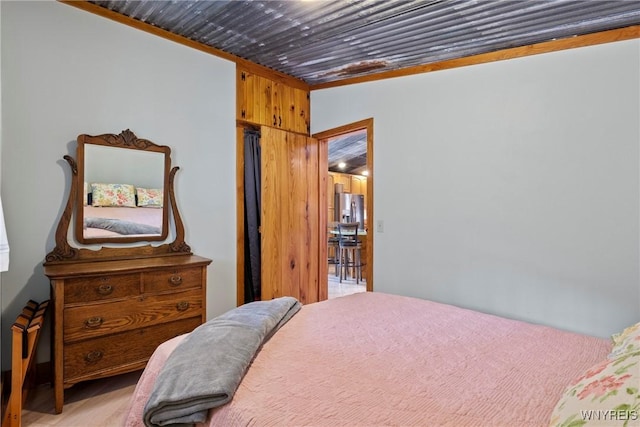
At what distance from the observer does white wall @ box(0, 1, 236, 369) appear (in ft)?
7.15

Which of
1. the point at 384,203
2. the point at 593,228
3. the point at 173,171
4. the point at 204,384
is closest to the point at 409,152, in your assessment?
the point at 384,203

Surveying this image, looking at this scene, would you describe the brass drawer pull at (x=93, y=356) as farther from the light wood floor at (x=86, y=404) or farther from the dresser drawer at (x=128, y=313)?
the light wood floor at (x=86, y=404)

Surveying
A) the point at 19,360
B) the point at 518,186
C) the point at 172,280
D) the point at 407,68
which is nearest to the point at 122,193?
the point at 172,280

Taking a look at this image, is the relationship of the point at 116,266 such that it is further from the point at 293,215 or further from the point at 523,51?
the point at 523,51

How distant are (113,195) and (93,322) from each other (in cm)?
92

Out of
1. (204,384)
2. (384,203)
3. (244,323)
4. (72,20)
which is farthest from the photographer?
(384,203)

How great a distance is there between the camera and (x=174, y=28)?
2.67 meters

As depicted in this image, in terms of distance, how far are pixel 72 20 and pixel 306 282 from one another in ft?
9.50

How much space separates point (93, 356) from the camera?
207 cm

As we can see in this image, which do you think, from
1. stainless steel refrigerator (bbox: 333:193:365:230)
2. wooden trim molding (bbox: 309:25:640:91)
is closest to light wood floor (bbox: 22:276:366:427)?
wooden trim molding (bbox: 309:25:640:91)

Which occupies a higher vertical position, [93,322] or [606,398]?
[606,398]

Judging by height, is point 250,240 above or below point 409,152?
below

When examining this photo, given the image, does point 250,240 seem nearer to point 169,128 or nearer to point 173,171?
point 173,171

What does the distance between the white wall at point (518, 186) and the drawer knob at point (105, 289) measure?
6.61 feet
